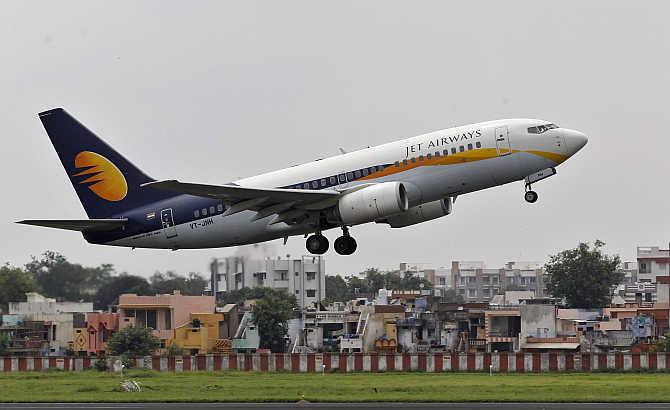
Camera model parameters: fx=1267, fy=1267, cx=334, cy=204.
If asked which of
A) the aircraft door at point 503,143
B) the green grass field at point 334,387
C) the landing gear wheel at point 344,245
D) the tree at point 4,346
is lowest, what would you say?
the green grass field at point 334,387

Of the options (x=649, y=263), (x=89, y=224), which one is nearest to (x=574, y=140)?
(x=89, y=224)

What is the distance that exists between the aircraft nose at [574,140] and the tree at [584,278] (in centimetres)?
8930

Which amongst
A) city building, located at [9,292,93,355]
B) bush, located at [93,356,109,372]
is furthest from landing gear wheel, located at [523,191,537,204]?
city building, located at [9,292,93,355]

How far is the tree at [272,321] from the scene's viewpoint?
332 ft

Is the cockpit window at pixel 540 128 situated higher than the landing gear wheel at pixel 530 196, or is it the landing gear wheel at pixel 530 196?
the cockpit window at pixel 540 128

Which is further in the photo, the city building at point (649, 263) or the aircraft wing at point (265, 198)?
the city building at point (649, 263)

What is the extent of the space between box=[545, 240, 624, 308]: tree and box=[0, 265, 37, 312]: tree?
57.9 meters

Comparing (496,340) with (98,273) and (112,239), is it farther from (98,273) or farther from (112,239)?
(112,239)

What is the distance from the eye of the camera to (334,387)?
5784 cm

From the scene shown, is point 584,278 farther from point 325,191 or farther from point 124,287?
point 325,191

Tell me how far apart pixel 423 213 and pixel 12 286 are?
A: 70363 millimetres

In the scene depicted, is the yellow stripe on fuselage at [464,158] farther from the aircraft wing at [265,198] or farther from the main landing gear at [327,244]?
the main landing gear at [327,244]

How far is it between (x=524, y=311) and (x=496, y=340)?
337cm

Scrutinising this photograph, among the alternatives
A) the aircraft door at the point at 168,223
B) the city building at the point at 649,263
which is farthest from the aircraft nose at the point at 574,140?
the city building at the point at 649,263
